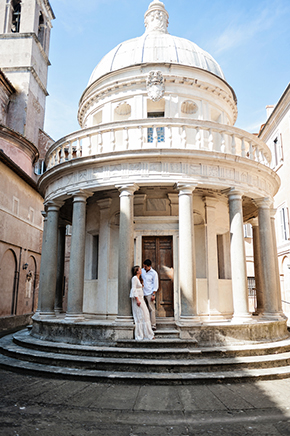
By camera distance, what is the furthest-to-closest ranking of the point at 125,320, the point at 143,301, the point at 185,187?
the point at 185,187, the point at 143,301, the point at 125,320

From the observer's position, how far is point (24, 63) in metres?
31.3

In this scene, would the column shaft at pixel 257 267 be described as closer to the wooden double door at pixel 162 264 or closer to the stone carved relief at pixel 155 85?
the wooden double door at pixel 162 264

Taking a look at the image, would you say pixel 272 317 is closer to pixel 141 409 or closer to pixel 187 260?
pixel 187 260

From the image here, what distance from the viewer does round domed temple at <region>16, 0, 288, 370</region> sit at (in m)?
10.8

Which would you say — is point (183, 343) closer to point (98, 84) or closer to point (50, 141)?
point (98, 84)

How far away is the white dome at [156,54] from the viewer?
614 inches

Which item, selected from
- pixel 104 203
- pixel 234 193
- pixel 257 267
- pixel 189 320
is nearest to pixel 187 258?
pixel 189 320

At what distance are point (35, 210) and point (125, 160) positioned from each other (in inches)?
557

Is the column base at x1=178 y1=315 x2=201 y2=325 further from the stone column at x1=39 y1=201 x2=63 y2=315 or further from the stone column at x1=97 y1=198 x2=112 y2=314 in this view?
the stone column at x1=39 y1=201 x2=63 y2=315

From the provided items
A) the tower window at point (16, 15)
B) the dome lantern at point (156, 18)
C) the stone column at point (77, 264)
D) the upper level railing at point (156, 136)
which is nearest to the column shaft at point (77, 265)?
the stone column at point (77, 264)

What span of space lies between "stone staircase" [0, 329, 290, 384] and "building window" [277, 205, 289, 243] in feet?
44.3

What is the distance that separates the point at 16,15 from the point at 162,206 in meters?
32.3

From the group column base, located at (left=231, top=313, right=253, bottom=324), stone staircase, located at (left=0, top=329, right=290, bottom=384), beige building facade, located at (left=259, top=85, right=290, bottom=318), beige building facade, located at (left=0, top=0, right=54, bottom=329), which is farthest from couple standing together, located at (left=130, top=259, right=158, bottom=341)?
beige building facade, located at (left=259, top=85, right=290, bottom=318)

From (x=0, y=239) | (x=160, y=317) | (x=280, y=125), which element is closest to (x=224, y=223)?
(x=160, y=317)
